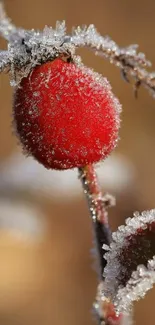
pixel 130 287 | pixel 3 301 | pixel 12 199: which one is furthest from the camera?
pixel 3 301

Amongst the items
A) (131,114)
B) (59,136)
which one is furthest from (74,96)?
(131,114)

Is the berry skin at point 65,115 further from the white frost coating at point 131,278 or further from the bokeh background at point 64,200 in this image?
the bokeh background at point 64,200

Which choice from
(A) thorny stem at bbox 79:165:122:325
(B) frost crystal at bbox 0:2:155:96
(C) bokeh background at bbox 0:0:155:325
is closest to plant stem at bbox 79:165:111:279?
(A) thorny stem at bbox 79:165:122:325

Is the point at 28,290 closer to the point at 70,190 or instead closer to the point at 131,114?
the point at 70,190

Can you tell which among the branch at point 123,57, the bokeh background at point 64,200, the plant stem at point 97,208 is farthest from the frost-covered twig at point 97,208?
the bokeh background at point 64,200

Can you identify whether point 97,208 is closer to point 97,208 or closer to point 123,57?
point 97,208

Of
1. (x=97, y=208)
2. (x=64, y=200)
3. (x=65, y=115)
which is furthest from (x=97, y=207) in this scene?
(x=64, y=200)
